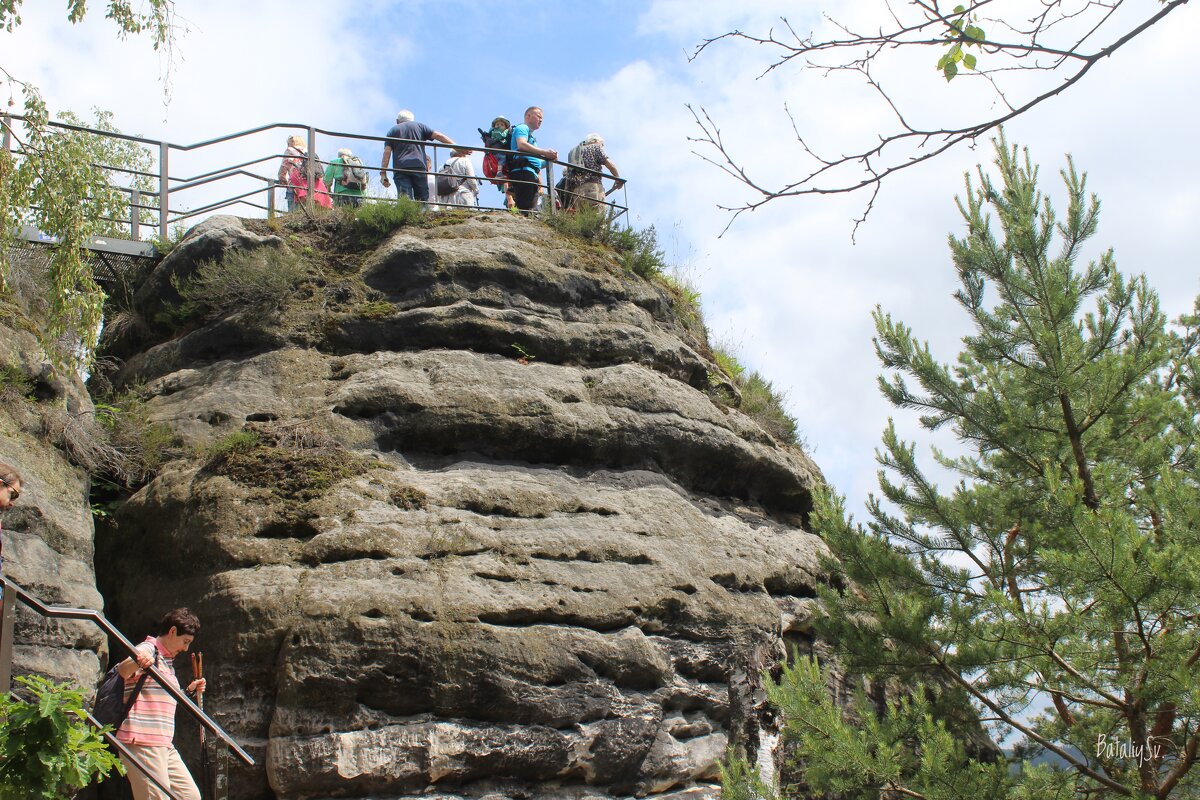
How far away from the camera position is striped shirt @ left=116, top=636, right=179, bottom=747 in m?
6.60

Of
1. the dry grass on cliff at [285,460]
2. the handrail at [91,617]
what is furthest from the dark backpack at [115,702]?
the dry grass on cliff at [285,460]

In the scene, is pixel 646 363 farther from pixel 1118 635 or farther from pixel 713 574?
pixel 1118 635

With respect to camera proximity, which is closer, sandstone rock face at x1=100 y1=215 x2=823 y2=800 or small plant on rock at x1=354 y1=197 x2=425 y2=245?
sandstone rock face at x1=100 y1=215 x2=823 y2=800

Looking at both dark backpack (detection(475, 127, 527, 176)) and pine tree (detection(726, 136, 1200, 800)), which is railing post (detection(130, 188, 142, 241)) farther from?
pine tree (detection(726, 136, 1200, 800))

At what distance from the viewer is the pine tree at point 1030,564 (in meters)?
7.07

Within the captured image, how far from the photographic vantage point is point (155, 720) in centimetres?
669

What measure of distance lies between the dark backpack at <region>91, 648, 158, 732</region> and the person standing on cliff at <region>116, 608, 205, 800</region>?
0.08 feet

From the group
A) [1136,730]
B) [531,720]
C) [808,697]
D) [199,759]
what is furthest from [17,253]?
[1136,730]

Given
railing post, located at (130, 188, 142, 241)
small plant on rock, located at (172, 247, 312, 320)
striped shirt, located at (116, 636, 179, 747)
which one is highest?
railing post, located at (130, 188, 142, 241)

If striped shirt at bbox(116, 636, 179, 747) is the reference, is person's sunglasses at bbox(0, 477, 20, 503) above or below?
above

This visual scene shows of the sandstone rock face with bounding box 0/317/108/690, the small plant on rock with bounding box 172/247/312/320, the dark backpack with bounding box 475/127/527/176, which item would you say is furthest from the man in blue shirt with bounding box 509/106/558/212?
the sandstone rock face with bounding box 0/317/108/690

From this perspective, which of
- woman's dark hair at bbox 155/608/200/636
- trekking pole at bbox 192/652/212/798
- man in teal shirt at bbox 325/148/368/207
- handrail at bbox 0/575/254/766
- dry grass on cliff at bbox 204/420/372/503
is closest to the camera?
handrail at bbox 0/575/254/766

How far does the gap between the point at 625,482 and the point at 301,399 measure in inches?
121

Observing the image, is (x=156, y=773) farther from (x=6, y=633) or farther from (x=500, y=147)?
(x=500, y=147)
